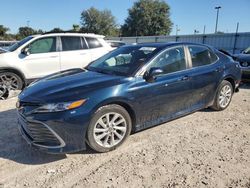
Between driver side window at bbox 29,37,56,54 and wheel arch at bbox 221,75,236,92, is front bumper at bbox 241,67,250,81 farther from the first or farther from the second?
driver side window at bbox 29,37,56,54

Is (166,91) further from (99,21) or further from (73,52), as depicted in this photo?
(99,21)

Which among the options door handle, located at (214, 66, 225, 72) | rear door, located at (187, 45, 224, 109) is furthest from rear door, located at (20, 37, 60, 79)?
door handle, located at (214, 66, 225, 72)

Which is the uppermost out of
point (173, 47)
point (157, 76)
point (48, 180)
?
point (173, 47)

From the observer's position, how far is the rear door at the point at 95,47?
311 inches

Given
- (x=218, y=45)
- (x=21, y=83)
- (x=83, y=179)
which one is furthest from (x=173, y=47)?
(x=218, y=45)

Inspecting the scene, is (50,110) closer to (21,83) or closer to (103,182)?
(103,182)

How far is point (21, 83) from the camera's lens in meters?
6.85

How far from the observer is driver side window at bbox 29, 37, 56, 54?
7031 millimetres

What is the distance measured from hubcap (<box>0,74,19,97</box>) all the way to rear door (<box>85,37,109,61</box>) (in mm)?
2436

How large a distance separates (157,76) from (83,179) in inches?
76.4

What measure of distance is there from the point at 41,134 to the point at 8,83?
13.6 ft

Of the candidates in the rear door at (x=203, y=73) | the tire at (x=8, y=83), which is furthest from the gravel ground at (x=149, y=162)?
the tire at (x=8, y=83)

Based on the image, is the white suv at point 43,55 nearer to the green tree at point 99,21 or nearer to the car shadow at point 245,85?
the car shadow at point 245,85

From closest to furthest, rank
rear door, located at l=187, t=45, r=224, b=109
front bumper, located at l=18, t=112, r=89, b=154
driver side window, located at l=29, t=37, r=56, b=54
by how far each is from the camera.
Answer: front bumper, located at l=18, t=112, r=89, b=154
rear door, located at l=187, t=45, r=224, b=109
driver side window, located at l=29, t=37, r=56, b=54
